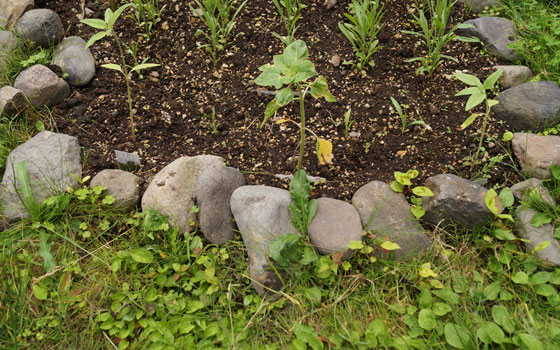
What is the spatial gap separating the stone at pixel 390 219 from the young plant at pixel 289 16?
1.09m

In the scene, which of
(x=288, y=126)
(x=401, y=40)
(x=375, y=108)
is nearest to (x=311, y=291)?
(x=288, y=126)

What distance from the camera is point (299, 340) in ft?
7.04

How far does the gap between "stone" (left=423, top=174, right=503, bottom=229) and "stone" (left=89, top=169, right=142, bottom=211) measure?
63.8 inches

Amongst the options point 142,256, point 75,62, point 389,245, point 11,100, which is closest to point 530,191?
point 389,245

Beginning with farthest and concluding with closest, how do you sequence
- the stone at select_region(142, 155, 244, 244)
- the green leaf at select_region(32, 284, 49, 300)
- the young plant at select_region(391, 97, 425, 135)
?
the young plant at select_region(391, 97, 425, 135) < the stone at select_region(142, 155, 244, 244) < the green leaf at select_region(32, 284, 49, 300)

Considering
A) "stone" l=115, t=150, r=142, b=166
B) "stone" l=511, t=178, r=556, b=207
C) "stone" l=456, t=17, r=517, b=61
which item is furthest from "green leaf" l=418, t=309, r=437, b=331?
"stone" l=456, t=17, r=517, b=61

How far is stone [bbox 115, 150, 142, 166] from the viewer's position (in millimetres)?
2791

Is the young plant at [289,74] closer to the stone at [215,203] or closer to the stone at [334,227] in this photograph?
the stone at [215,203]

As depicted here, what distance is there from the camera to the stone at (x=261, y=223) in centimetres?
233

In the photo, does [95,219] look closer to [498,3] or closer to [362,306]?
[362,306]

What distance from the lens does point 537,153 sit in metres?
2.66

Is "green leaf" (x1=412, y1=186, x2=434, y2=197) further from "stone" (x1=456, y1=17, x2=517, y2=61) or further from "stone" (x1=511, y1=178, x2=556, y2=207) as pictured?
"stone" (x1=456, y1=17, x2=517, y2=61)

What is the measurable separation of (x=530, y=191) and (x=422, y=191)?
0.58 metres

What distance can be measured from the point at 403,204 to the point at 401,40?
131cm
